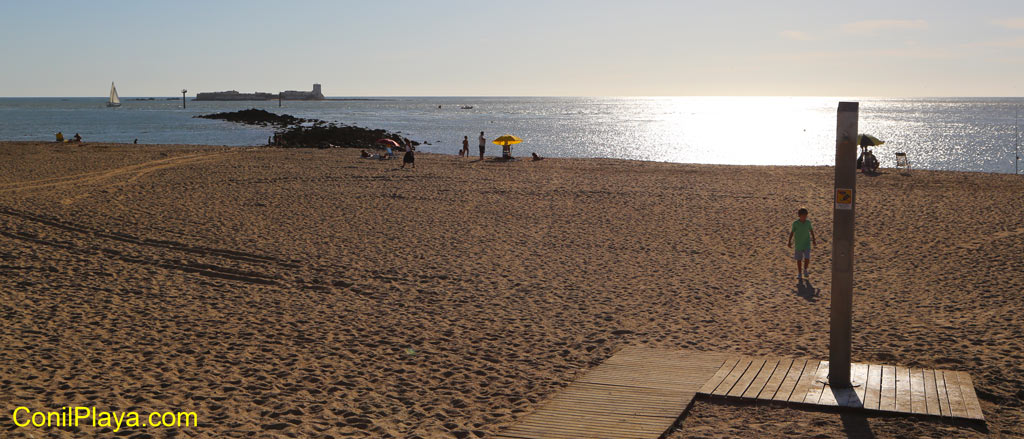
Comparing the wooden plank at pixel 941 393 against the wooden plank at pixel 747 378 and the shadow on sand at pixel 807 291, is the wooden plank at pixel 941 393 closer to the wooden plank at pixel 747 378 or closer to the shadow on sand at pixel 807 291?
the wooden plank at pixel 747 378

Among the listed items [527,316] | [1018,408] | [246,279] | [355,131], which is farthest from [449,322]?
[355,131]

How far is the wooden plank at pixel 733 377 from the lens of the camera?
6185mm

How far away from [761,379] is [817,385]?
422 mm

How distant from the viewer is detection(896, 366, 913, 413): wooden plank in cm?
576

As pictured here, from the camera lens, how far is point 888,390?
6.12 meters

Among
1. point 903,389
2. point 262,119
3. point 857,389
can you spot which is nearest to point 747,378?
point 857,389

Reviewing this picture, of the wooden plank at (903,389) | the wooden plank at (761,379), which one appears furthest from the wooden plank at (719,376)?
the wooden plank at (903,389)

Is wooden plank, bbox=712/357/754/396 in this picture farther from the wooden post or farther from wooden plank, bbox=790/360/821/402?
the wooden post

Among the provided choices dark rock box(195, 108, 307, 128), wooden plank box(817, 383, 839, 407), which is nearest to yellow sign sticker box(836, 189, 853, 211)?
wooden plank box(817, 383, 839, 407)

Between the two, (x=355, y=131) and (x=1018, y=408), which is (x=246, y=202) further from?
(x=355, y=131)

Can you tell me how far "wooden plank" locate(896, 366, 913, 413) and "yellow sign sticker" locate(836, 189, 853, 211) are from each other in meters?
1.43

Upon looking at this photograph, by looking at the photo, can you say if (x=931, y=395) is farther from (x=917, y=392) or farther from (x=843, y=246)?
(x=843, y=246)

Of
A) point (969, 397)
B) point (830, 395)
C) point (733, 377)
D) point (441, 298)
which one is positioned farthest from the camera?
point (441, 298)

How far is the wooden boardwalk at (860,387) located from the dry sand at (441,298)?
0.56ft
